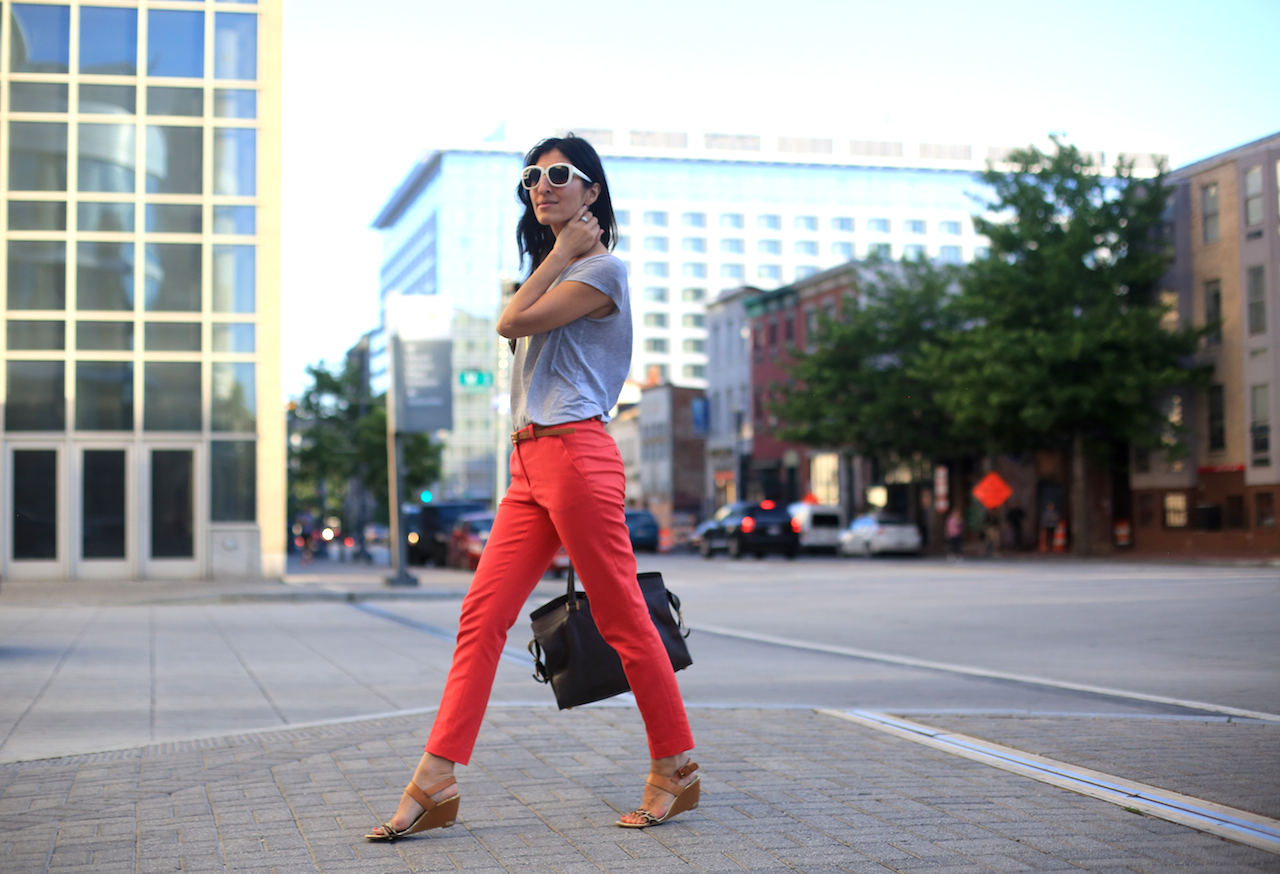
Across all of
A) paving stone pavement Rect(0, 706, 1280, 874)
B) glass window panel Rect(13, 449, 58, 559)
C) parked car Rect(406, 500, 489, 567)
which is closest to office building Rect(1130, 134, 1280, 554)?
parked car Rect(406, 500, 489, 567)

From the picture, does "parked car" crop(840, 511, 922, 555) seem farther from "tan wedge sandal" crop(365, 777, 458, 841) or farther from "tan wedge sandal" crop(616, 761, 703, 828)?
"tan wedge sandal" crop(365, 777, 458, 841)

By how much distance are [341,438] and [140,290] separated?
74.4 ft

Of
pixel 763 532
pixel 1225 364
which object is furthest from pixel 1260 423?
pixel 763 532

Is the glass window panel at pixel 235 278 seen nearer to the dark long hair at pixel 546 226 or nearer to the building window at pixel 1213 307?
the dark long hair at pixel 546 226

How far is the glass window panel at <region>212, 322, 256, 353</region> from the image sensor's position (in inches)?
999

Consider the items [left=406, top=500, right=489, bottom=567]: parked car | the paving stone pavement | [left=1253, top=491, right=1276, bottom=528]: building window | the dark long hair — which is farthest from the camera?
[left=406, top=500, right=489, bottom=567]: parked car

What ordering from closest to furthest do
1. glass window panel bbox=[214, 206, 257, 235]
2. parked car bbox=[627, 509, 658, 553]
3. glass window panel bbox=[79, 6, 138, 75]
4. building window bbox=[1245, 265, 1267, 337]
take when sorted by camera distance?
glass window panel bbox=[79, 6, 138, 75]
glass window panel bbox=[214, 206, 257, 235]
building window bbox=[1245, 265, 1267, 337]
parked car bbox=[627, 509, 658, 553]

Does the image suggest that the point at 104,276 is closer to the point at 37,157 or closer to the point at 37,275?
the point at 37,275

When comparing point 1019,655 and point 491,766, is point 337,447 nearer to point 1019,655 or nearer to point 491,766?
point 1019,655

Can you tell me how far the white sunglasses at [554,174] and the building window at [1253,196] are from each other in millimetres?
34109

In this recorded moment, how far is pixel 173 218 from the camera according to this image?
2536cm

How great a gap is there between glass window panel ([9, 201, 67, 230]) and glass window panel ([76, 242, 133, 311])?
586 mm

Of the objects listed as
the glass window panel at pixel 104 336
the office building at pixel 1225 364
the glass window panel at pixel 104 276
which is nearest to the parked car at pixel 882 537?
the office building at pixel 1225 364

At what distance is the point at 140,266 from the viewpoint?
2505 cm
